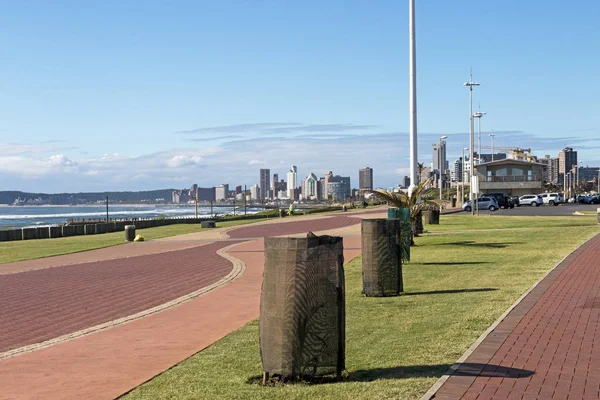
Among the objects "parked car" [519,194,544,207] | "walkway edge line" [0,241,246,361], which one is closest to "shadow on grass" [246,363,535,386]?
"walkway edge line" [0,241,246,361]

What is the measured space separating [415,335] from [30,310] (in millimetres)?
7098

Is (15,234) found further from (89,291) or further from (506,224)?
(89,291)

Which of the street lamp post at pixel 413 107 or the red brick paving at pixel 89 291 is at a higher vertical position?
the street lamp post at pixel 413 107

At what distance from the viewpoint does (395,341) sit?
905 centimetres

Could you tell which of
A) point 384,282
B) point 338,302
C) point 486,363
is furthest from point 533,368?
point 384,282

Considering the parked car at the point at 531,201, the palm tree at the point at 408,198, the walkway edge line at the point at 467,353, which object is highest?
the palm tree at the point at 408,198

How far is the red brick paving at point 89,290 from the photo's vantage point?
38.3 feet

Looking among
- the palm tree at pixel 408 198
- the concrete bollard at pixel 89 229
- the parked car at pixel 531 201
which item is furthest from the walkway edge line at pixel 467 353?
the parked car at pixel 531 201

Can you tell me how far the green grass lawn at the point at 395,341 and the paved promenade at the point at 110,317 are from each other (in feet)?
1.77

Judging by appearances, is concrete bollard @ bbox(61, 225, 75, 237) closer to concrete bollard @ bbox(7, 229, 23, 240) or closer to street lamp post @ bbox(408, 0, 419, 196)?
concrete bollard @ bbox(7, 229, 23, 240)

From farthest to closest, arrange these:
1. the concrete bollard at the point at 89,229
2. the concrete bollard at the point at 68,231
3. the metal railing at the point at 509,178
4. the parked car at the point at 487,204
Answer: the metal railing at the point at 509,178 → the parked car at the point at 487,204 → the concrete bollard at the point at 89,229 → the concrete bollard at the point at 68,231

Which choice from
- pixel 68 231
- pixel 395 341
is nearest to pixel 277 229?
pixel 68 231

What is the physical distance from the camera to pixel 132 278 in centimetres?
1798

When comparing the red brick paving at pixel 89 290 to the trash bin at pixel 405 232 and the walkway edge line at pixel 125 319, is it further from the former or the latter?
the trash bin at pixel 405 232
